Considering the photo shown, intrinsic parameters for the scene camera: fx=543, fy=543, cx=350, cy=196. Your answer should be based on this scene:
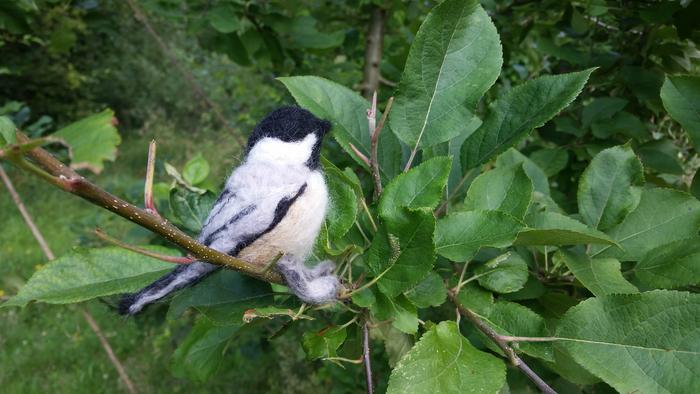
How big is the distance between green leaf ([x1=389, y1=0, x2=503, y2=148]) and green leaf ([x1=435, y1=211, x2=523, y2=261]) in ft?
0.36

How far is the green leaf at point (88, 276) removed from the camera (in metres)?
0.57

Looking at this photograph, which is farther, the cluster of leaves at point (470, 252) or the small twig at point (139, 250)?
the cluster of leaves at point (470, 252)

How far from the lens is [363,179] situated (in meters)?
1.35

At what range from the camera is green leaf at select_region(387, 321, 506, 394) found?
54 cm

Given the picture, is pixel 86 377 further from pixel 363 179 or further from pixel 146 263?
pixel 146 263

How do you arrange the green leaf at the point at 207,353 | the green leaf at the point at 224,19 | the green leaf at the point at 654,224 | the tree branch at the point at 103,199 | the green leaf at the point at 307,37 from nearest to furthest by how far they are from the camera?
1. the tree branch at the point at 103,199
2. the green leaf at the point at 654,224
3. the green leaf at the point at 207,353
4. the green leaf at the point at 224,19
5. the green leaf at the point at 307,37

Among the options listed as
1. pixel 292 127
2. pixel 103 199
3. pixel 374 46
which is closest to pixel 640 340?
pixel 292 127

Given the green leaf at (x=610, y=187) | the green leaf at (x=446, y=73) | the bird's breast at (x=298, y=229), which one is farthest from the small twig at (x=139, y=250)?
the green leaf at (x=610, y=187)

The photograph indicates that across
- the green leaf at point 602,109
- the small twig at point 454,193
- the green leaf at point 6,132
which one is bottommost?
the green leaf at point 602,109

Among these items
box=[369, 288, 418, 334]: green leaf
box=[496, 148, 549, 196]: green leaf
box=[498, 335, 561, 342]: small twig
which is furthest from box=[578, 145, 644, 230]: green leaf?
box=[369, 288, 418, 334]: green leaf

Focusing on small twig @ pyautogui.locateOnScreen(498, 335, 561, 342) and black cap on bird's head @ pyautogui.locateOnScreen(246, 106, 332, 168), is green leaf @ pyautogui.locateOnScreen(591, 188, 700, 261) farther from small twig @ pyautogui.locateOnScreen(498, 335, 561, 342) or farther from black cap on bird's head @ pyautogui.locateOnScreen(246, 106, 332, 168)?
black cap on bird's head @ pyautogui.locateOnScreen(246, 106, 332, 168)

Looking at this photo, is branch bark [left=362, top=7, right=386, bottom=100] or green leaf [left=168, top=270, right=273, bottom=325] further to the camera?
branch bark [left=362, top=7, right=386, bottom=100]

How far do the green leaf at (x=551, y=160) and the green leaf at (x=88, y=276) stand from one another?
32.8 inches

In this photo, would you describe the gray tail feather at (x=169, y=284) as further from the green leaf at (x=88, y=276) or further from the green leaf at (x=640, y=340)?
the green leaf at (x=640, y=340)
